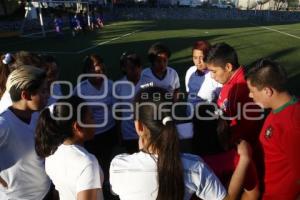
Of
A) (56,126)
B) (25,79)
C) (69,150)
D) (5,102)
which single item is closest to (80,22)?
(5,102)

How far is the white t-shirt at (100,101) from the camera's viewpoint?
4.38 meters

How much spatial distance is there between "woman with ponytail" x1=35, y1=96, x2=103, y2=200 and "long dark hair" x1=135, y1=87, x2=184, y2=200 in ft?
1.58

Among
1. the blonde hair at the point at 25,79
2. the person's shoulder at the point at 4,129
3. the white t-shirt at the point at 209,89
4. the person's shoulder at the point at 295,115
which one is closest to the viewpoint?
the person's shoulder at the point at 295,115

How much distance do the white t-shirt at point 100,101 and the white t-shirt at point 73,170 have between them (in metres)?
1.91

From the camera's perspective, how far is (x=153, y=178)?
2.04 m

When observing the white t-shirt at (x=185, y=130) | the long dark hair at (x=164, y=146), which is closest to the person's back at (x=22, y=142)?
the long dark hair at (x=164, y=146)

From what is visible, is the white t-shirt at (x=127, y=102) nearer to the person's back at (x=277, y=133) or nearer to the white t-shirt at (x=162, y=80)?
the white t-shirt at (x=162, y=80)

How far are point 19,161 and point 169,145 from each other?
145cm

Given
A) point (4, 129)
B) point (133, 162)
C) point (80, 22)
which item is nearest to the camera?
point (133, 162)

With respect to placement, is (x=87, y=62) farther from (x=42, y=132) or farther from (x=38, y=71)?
(x=42, y=132)

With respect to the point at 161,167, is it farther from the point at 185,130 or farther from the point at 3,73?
Answer: the point at 3,73

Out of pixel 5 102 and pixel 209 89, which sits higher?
pixel 5 102

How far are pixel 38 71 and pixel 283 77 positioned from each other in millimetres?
2052

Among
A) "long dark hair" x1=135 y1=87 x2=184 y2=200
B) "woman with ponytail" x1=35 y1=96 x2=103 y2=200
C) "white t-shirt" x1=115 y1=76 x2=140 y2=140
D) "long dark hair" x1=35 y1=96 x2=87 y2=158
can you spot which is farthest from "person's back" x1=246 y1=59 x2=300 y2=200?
"white t-shirt" x1=115 y1=76 x2=140 y2=140
